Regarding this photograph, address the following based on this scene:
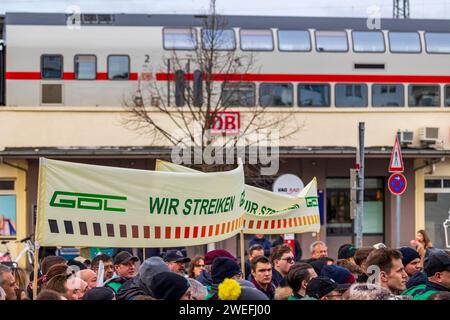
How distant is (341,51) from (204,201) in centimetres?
1761

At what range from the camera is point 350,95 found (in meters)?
26.2

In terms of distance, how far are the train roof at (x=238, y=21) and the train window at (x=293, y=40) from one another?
17 cm

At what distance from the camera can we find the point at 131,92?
2478cm

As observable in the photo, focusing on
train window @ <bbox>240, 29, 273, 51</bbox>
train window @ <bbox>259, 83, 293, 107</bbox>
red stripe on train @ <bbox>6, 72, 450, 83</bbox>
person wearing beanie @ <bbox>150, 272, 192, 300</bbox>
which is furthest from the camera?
train window @ <bbox>259, 83, 293, 107</bbox>

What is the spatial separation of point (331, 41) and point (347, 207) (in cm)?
470

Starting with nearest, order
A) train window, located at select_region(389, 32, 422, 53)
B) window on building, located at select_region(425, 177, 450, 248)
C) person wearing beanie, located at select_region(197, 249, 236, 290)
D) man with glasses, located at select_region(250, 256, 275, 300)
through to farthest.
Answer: man with glasses, located at select_region(250, 256, 275, 300)
person wearing beanie, located at select_region(197, 249, 236, 290)
window on building, located at select_region(425, 177, 450, 248)
train window, located at select_region(389, 32, 422, 53)

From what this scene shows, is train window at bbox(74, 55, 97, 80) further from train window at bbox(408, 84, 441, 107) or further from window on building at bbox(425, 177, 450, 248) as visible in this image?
window on building at bbox(425, 177, 450, 248)

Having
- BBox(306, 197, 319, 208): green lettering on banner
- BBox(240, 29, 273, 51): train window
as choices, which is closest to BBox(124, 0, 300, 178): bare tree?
BBox(240, 29, 273, 51): train window

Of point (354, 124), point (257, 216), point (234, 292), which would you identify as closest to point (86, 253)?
point (257, 216)

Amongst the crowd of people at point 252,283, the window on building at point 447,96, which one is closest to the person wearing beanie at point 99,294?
the crowd of people at point 252,283

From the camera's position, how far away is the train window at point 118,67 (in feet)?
81.5

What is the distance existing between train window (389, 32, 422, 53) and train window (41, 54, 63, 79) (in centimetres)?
933

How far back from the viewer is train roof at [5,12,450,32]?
2470 cm
